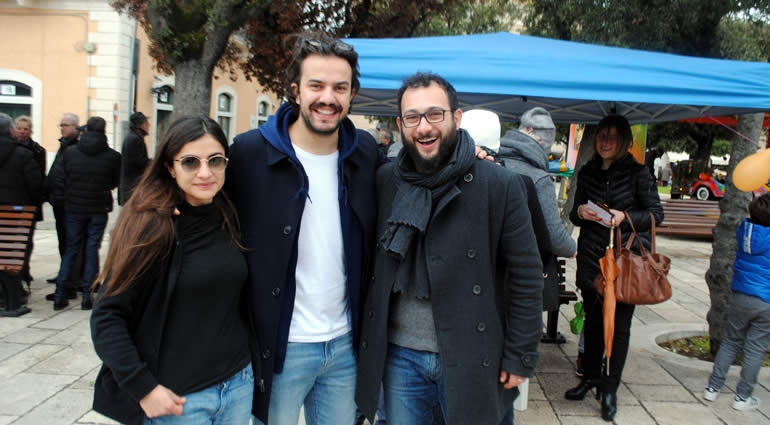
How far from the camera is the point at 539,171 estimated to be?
288 cm

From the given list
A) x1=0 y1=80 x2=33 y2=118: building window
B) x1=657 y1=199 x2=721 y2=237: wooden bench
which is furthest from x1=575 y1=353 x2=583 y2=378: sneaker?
x1=0 y1=80 x2=33 y2=118: building window

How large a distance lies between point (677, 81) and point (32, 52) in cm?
1381

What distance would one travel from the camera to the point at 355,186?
204cm

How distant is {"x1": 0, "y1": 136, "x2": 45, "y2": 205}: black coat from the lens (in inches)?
206

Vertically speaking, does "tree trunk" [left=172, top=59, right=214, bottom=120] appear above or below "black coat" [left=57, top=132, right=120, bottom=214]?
above

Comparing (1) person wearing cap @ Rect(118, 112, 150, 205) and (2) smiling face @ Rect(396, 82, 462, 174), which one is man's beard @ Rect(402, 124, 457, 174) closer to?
(2) smiling face @ Rect(396, 82, 462, 174)

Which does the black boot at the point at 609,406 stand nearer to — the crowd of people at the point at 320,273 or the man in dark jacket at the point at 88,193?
the crowd of people at the point at 320,273

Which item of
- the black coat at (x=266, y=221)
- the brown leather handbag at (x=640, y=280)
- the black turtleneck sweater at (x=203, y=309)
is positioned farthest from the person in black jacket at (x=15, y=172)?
the brown leather handbag at (x=640, y=280)

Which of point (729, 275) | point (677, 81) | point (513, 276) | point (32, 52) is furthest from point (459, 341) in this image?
Result: point (32, 52)

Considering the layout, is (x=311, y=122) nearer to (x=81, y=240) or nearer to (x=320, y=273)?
(x=320, y=273)

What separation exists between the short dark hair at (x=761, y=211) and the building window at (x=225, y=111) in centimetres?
1668

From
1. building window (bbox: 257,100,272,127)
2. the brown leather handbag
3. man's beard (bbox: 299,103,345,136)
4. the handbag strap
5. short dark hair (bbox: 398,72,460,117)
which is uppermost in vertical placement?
building window (bbox: 257,100,272,127)

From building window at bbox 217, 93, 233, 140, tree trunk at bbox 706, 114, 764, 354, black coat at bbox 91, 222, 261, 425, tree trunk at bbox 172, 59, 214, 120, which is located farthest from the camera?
building window at bbox 217, 93, 233, 140

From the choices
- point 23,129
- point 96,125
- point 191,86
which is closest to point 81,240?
point 96,125
